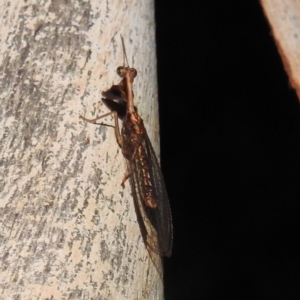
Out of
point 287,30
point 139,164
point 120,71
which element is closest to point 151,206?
point 139,164

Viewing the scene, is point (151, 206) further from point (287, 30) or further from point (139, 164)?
point (287, 30)

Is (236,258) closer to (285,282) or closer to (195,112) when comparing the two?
(285,282)

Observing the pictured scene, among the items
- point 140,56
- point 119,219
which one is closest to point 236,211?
point 140,56

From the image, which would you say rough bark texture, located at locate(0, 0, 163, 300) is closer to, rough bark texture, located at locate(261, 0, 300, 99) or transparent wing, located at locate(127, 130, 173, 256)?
transparent wing, located at locate(127, 130, 173, 256)

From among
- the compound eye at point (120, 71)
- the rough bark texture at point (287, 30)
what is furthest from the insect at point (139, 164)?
the rough bark texture at point (287, 30)

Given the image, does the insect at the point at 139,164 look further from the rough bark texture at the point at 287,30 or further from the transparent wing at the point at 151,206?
the rough bark texture at the point at 287,30

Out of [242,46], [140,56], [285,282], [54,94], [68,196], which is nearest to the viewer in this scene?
[68,196]
